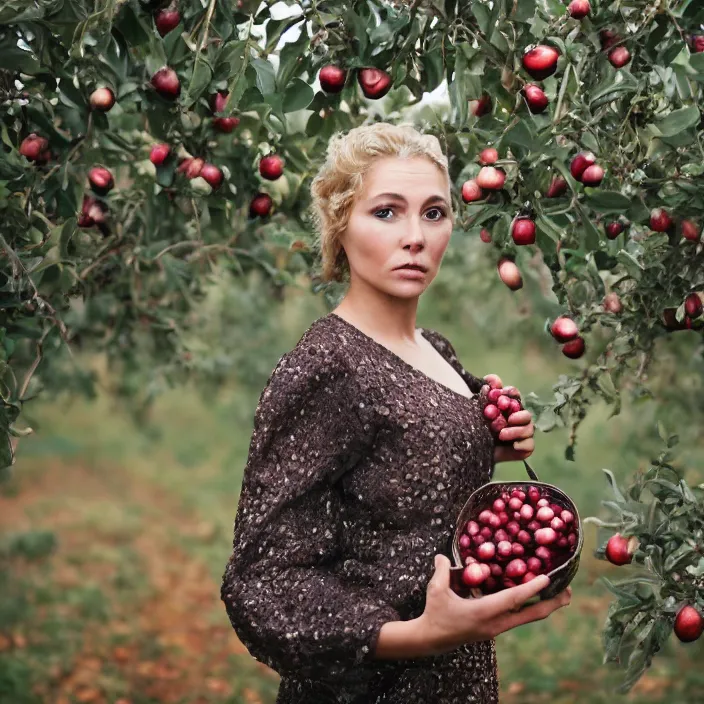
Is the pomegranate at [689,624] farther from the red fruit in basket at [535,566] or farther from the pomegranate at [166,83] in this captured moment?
the pomegranate at [166,83]

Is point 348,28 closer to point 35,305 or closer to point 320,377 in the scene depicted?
point 320,377

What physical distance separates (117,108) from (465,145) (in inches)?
39.6

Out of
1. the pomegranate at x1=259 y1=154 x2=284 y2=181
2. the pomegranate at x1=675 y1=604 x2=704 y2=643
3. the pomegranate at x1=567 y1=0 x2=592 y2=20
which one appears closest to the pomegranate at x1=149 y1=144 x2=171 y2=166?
the pomegranate at x1=259 y1=154 x2=284 y2=181

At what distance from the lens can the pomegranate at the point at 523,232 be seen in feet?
5.86

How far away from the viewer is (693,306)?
1885 mm

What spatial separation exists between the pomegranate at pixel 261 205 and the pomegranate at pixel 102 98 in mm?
502

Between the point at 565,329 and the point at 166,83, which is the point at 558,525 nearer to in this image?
the point at 565,329

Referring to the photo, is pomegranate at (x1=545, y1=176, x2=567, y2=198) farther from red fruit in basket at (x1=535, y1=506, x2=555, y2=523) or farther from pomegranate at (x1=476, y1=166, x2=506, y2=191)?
red fruit in basket at (x1=535, y1=506, x2=555, y2=523)

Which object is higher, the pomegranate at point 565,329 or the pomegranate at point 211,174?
the pomegranate at point 211,174

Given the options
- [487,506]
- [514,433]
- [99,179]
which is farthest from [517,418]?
[99,179]

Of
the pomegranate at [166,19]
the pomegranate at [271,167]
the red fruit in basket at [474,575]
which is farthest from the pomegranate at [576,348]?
the pomegranate at [166,19]

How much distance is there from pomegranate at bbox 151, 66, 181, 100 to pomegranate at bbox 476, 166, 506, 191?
2.19 ft

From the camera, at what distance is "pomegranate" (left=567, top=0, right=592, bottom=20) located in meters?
1.73

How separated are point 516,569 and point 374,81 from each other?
39.5 inches
